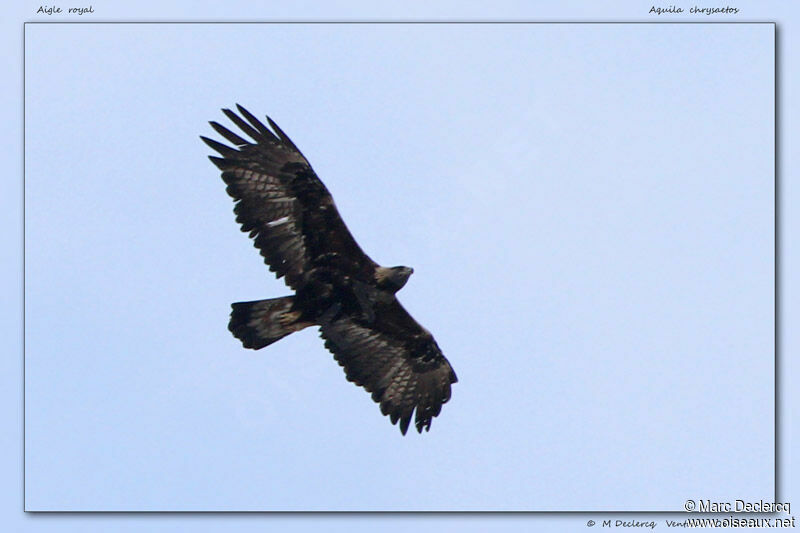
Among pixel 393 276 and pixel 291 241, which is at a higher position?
pixel 291 241

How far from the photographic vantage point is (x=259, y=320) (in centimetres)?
1190

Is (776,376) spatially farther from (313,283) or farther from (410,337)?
(313,283)

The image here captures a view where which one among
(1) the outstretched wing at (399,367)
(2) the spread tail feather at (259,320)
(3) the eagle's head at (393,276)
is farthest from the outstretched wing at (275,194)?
(1) the outstretched wing at (399,367)

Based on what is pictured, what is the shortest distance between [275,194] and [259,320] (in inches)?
45.8

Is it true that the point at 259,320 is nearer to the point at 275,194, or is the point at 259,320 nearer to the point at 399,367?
the point at 275,194

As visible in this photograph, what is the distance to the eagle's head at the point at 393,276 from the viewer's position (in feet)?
38.6

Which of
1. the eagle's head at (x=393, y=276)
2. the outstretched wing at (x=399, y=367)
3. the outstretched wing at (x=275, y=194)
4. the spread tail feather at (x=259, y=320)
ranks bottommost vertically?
the outstretched wing at (x=399, y=367)

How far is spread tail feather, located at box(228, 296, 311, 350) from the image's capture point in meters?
11.9

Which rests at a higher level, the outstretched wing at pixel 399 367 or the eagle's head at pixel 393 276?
the eagle's head at pixel 393 276

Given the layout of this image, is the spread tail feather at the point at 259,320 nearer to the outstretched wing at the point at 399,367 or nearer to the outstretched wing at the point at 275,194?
the outstretched wing at the point at 275,194

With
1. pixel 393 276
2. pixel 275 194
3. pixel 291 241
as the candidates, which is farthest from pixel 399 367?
pixel 275 194

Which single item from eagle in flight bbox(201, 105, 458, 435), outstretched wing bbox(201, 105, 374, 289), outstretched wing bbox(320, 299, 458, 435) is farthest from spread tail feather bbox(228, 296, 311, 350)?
outstretched wing bbox(320, 299, 458, 435)

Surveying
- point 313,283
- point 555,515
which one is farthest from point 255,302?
point 555,515

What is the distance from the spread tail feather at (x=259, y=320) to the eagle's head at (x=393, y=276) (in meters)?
0.84
